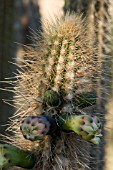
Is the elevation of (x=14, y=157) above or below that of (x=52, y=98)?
below

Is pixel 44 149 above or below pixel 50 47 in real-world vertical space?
below

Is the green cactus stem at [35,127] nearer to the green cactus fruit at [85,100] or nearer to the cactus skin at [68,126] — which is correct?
the cactus skin at [68,126]

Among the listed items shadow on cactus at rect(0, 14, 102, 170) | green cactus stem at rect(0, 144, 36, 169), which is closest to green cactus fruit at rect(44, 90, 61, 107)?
shadow on cactus at rect(0, 14, 102, 170)

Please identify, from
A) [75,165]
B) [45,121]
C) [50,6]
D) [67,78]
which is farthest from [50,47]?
[50,6]

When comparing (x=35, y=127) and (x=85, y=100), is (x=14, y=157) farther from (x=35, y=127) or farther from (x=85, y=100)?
(x=85, y=100)

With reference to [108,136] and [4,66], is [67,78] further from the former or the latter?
[4,66]

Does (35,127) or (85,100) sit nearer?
(35,127)

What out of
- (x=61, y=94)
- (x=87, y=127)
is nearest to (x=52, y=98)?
(x=61, y=94)

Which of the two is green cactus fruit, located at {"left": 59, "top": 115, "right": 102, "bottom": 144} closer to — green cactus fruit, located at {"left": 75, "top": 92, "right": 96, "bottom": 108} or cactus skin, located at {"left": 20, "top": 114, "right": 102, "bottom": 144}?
cactus skin, located at {"left": 20, "top": 114, "right": 102, "bottom": 144}
